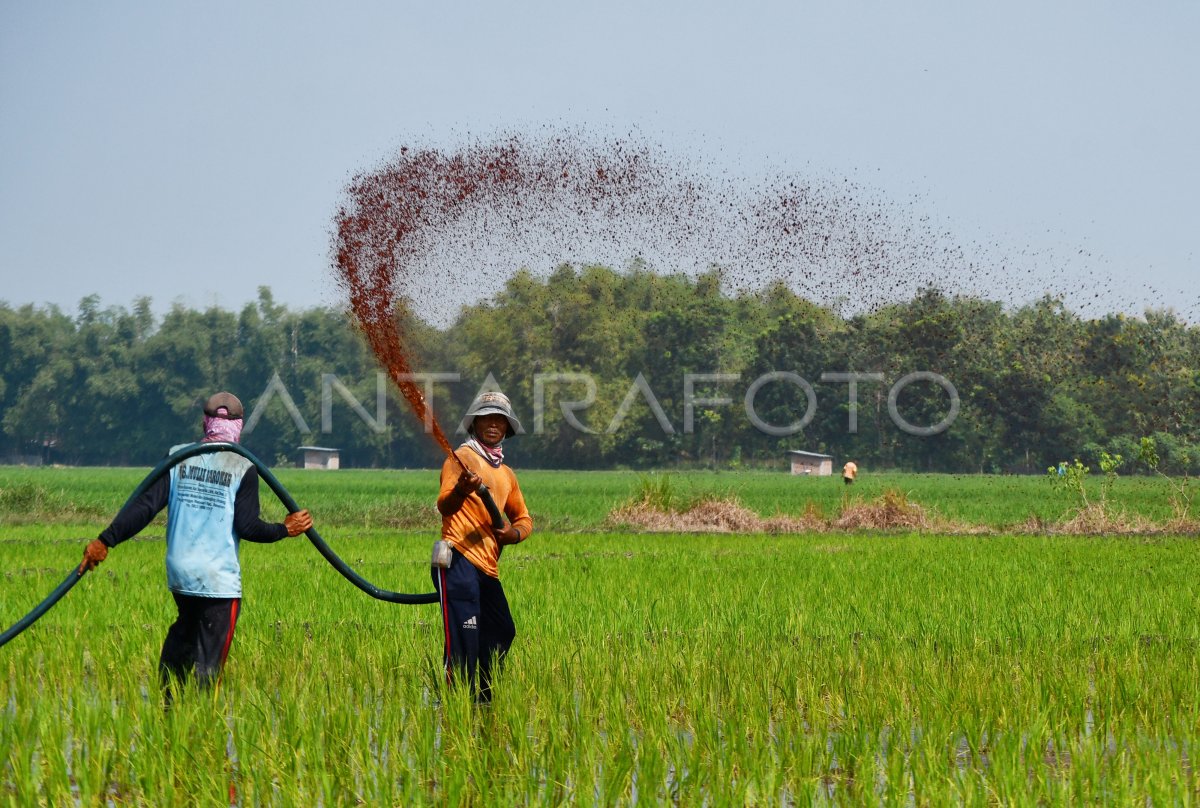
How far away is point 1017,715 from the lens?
650 centimetres

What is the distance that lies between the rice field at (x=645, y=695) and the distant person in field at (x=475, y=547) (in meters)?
0.27

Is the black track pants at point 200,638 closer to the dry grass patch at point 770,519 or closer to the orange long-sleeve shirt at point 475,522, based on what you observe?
the orange long-sleeve shirt at point 475,522

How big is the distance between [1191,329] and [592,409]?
42.9 metres

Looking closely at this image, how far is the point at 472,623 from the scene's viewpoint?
6.44 metres

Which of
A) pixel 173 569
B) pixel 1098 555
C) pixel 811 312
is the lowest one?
pixel 1098 555

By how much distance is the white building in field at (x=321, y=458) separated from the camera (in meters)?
88.9

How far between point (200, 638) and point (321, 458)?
84430mm

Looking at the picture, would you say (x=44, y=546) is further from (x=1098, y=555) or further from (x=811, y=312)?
(x=811, y=312)

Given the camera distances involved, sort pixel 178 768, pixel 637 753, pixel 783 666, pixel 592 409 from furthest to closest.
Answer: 1. pixel 592 409
2. pixel 783 666
3. pixel 637 753
4. pixel 178 768

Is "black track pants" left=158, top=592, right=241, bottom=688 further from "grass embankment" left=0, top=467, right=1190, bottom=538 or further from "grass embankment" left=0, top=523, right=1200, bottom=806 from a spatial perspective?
"grass embankment" left=0, top=467, right=1190, bottom=538

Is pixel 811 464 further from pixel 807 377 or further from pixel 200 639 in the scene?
pixel 200 639

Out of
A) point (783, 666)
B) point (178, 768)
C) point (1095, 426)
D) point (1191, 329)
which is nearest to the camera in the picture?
point (178, 768)

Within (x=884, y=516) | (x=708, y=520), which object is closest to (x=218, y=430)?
(x=708, y=520)

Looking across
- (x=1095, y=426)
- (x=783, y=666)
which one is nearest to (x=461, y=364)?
(x=1095, y=426)
